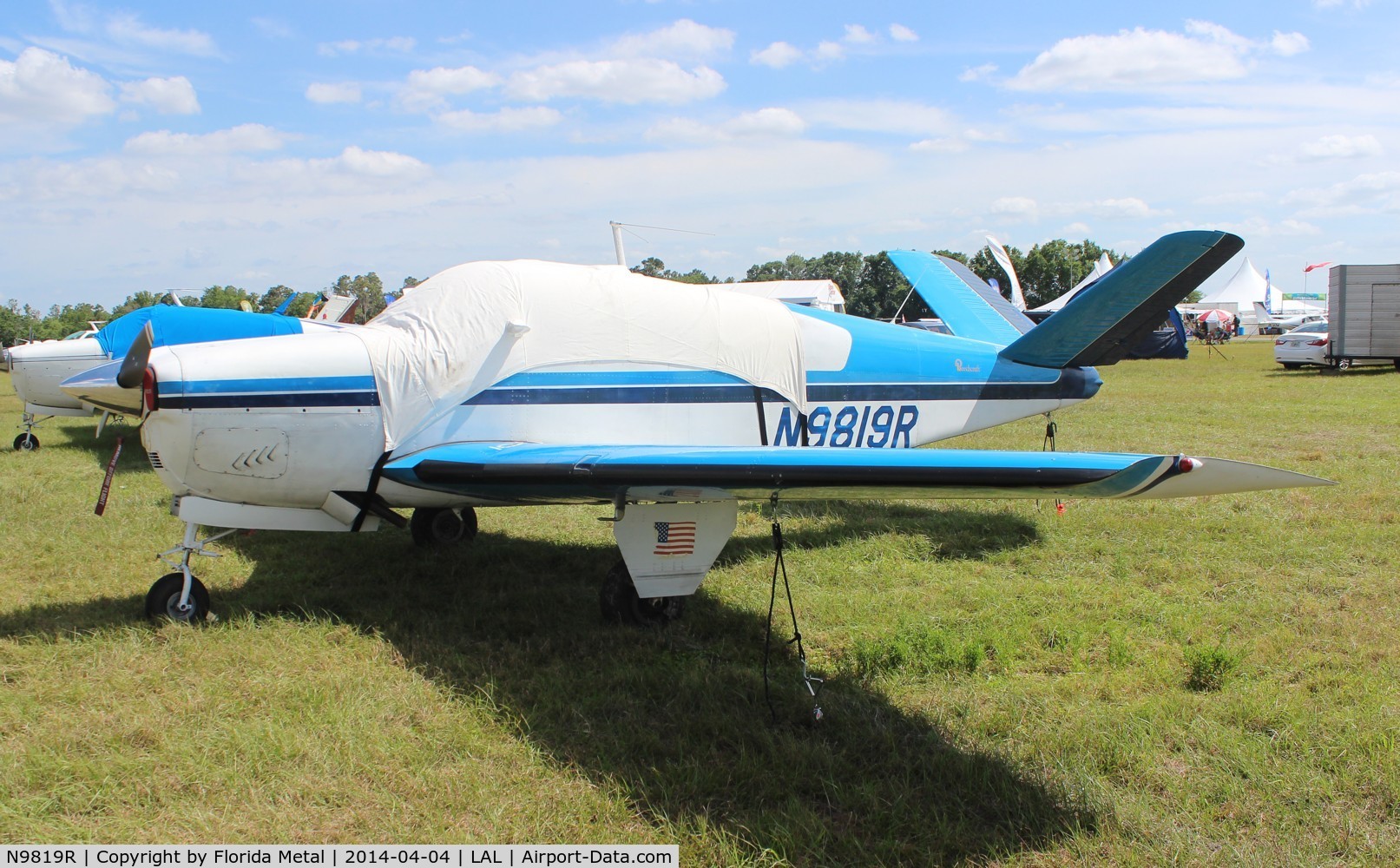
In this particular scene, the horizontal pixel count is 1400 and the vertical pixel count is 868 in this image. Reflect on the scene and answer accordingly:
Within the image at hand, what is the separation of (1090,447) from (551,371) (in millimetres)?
8304

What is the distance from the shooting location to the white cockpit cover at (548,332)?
541 cm

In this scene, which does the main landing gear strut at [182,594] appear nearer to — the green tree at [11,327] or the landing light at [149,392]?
the landing light at [149,392]

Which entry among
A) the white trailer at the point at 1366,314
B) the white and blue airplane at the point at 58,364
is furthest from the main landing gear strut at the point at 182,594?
the white trailer at the point at 1366,314

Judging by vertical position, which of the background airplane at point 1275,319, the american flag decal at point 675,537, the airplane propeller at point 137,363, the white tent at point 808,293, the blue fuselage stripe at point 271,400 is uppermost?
the background airplane at point 1275,319

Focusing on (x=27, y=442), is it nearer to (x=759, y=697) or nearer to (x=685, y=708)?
(x=685, y=708)

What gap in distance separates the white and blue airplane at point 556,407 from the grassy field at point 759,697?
663mm

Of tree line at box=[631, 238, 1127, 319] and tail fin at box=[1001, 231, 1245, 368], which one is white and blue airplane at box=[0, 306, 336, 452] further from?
tree line at box=[631, 238, 1127, 319]

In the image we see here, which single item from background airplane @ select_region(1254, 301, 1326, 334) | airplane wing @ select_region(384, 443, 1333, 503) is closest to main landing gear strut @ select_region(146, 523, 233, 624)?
airplane wing @ select_region(384, 443, 1333, 503)

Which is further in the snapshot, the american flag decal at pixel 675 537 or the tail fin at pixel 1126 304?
the tail fin at pixel 1126 304

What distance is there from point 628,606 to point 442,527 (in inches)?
108

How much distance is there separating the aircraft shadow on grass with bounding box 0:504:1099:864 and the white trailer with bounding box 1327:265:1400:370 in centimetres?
2271

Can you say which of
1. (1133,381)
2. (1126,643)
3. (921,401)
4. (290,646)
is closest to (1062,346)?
(921,401)

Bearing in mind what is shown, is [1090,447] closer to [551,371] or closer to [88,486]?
[551,371]

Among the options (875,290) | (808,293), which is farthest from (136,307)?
(875,290)
